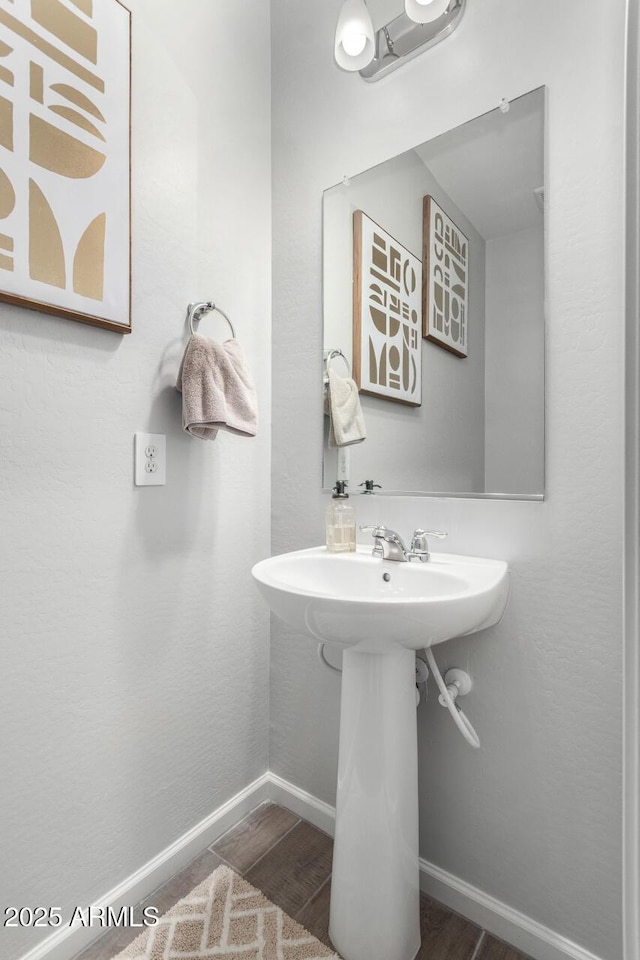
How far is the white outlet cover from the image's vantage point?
116 cm

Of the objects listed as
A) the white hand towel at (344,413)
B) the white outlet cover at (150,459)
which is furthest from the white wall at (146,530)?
the white hand towel at (344,413)

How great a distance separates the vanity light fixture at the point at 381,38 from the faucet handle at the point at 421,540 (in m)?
1.17

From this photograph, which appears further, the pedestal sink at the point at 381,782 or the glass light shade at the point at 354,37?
the glass light shade at the point at 354,37

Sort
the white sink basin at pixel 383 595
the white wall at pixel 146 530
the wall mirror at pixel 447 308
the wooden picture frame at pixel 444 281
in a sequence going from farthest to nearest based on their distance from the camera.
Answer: the wooden picture frame at pixel 444 281
the wall mirror at pixel 447 308
the white wall at pixel 146 530
the white sink basin at pixel 383 595

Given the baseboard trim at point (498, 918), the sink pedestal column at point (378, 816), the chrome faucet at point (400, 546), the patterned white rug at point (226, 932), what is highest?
the chrome faucet at point (400, 546)

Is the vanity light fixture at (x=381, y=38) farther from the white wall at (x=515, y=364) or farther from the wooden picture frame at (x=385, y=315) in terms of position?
the white wall at (x=515, y=364)

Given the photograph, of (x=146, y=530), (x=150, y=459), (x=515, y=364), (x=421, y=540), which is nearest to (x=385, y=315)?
(x=515, y=364)

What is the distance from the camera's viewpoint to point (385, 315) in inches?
51.4

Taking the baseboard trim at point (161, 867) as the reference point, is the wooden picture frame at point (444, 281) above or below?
above

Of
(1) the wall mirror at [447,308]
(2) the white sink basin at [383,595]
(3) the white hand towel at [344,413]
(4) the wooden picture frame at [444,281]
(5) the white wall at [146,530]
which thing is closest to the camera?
→ (2) the white sink basin at [383,595]

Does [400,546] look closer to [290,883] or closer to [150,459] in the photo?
[150,459]

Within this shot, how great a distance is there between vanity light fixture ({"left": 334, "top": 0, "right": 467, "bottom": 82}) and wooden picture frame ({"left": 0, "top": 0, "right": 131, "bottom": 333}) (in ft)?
1.74

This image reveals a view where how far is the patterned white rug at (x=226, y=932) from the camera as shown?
3.46 ft

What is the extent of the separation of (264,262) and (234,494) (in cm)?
73
